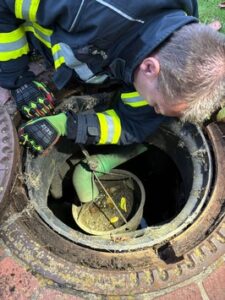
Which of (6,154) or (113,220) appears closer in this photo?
(6,154)

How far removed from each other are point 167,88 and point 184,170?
2.52 ft

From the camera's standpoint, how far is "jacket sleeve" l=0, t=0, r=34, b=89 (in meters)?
1.92

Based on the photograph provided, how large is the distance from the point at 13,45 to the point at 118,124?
1.98 feet

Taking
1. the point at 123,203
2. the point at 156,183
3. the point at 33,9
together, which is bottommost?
the point at 156,183

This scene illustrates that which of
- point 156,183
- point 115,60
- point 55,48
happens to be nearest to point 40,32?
point 55,48

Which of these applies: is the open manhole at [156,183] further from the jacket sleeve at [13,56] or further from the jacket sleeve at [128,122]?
the jacket sleeve at [13,56]

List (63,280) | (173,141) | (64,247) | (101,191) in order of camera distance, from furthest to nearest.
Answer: (101,191) → (173,141) → (64,247) → (63,280)

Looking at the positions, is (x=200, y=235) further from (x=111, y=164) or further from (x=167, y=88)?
(x=111, y=164)

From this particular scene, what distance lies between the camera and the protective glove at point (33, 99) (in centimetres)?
191

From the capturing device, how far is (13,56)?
1.97m

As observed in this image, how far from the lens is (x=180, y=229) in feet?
5.75

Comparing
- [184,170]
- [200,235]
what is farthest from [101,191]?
[200,235]

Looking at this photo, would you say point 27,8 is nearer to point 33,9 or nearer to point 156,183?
point 33,9

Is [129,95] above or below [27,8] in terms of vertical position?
below
